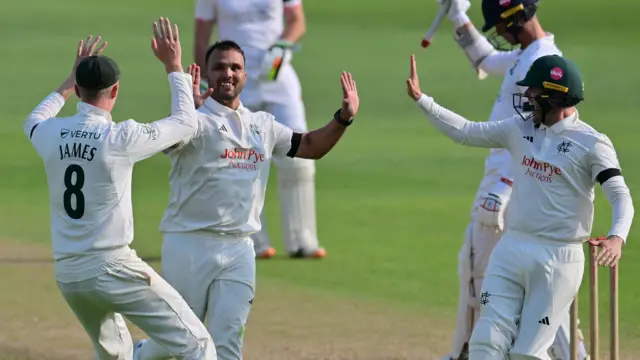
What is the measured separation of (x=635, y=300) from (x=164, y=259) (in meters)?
4.05

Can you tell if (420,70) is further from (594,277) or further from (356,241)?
(594,277)

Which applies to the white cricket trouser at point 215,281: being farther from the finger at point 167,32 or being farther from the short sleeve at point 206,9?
the short sleeve at point 206,9

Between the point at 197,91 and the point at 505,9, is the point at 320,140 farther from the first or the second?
the point at 505,9

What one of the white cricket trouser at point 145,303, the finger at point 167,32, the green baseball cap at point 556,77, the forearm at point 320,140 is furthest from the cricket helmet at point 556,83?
the white cricket trouser at point 145,303

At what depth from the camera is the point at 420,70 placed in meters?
21.7

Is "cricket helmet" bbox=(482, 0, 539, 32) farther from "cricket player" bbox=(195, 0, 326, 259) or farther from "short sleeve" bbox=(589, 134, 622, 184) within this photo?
"cricket player" bbox=(195, 0, 326, 259)

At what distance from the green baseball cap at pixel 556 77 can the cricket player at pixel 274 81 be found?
4.31 metres

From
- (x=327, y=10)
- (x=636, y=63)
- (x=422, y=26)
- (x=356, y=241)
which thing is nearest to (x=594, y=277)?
(x=356, y=241)

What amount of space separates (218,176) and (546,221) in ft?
5.35

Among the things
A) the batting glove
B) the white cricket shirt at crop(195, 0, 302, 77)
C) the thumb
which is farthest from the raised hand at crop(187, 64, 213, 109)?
the white cricket shirt at crop(195, 0, 302, 77)

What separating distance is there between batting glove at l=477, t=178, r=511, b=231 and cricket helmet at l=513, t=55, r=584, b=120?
4.21 ft

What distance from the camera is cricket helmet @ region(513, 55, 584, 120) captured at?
6516 mm

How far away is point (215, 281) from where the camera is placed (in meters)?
6.71

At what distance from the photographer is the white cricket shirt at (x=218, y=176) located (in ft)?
22.1
